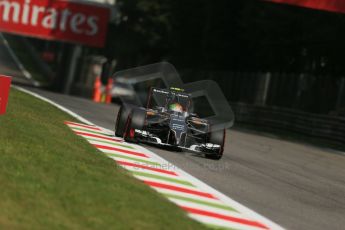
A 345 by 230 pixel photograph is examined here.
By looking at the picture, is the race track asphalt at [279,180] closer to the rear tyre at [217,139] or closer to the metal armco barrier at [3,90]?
the rear tyre at [217,139]

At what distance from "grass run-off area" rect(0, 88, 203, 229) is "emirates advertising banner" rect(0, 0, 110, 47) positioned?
29490 millimetres

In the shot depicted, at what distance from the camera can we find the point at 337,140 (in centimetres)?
2572

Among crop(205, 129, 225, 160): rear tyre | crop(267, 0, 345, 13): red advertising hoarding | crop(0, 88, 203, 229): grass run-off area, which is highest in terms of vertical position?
crop(267, 0, 345, 13): red advertising hoarding

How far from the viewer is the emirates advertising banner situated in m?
40.2

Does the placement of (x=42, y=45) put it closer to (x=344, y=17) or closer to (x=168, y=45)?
(x=168, y=45)

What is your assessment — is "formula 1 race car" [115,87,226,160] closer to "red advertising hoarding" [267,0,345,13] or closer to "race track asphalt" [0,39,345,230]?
"race track asphalt" [0,39,345,230]

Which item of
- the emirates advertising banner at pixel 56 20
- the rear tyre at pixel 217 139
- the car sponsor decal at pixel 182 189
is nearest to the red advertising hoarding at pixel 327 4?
the rear tyre at pixel 217 139

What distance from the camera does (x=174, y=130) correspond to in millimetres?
13953

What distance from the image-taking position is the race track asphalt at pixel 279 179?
32.8ft

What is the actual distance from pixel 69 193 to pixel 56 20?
33503 millimetres

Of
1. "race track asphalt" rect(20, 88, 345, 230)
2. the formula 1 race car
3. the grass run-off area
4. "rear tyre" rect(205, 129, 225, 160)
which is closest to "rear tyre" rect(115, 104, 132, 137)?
the formula 1 race car

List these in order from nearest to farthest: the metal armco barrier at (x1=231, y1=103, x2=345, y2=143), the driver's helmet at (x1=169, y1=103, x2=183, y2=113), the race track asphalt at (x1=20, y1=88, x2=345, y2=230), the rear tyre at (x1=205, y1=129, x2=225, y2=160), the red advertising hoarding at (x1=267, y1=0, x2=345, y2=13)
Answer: the race track asphalt at (x1=20, y1=88, x2=345, y2=230) < the rear tyre at (x1=205, y1=129, x2=225, y2=160) < the driver's helmet at (x1=169, y1=103, x2=183, y2=113) < the metal armco barrier at (x1=231, y1=103, x2=345, y2=143) < the red advertising hoarding at (x1=267, y1=0, x2=345, y2=13)

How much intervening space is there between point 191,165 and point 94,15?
29405mm

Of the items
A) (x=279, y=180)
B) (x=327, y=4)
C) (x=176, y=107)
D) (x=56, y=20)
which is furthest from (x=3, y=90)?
(x=56, y=20)
